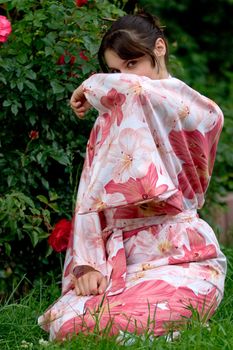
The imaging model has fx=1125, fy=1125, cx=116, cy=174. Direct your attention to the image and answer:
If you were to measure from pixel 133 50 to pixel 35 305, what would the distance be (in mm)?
1152

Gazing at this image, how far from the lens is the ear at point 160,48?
13.3 feet

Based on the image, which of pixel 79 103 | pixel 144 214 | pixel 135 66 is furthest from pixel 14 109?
pixel 144 214

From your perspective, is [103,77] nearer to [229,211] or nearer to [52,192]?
[52,192]

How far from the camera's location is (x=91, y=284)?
4012mm

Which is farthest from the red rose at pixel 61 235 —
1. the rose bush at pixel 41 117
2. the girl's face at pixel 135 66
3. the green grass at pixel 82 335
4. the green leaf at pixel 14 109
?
the girl's face at pixel 135 66

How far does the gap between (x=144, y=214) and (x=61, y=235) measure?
570 mm

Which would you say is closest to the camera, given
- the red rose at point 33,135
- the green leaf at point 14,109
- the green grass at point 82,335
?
the green grass at point 82,335

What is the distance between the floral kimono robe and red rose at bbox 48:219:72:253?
0.34 meters

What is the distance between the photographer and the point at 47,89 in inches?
188

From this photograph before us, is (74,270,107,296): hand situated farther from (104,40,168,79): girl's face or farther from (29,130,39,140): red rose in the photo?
(29,130,39,140): red rose

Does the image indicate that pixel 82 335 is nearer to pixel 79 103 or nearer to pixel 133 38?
pixel 79 103

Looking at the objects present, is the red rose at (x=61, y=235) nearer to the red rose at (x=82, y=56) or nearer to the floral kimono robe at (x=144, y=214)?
the floral kimono robe at (x=144, y=214)

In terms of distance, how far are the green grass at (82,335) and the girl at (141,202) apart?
78 millimetres

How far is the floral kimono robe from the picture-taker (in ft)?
12.7
